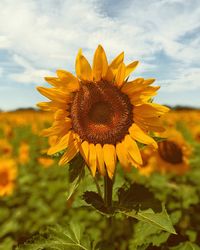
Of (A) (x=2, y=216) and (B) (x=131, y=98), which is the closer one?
(B) (x=131, y=98)

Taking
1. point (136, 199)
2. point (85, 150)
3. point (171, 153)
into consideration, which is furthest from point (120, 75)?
point (171, 153)

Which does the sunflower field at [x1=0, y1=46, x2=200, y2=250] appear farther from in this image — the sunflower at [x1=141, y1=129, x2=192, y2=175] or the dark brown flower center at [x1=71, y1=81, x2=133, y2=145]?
the sunflower at [x1=141, y1=129, x2=192, y2=175]

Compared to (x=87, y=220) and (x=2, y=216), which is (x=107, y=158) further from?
(x=2, y=216)

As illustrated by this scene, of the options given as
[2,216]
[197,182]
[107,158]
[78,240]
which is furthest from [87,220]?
[107,158]

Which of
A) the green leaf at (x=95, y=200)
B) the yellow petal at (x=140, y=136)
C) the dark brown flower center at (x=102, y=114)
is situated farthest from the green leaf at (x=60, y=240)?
the yellow petal at (x=140, y=136)

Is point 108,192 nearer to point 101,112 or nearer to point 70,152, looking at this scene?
point 70,152
